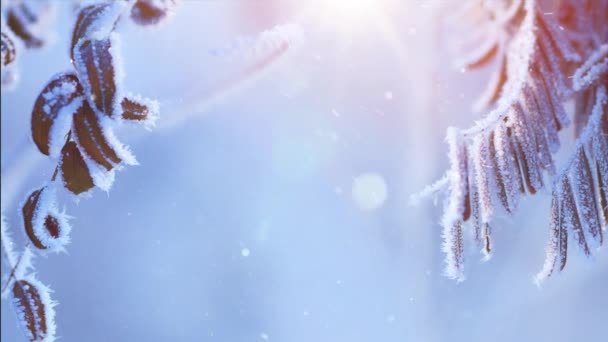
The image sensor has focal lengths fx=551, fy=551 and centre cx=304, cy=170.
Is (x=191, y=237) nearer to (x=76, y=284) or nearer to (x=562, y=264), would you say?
(x=76, y=284)

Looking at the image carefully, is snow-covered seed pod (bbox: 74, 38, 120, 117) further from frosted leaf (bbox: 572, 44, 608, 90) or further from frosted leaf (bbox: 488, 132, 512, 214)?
frosted leaf (bbox: 572, 44, 608, 90)

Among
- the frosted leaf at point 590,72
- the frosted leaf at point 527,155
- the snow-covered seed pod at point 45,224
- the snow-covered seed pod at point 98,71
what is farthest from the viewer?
the frosted leaf at point 590,72

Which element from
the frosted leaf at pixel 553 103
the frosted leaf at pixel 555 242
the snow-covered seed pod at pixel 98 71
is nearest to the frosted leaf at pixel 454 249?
the frosted leaf at pixel 555 242

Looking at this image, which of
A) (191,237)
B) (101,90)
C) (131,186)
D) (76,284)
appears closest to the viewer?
(101,90)

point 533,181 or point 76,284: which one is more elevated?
point 533,181

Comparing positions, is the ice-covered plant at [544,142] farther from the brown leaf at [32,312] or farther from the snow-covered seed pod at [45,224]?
the brown leaf at [32,312]

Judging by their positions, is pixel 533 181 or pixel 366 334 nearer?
pixel 533 181

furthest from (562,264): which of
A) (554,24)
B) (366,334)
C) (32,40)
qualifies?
(32,40)

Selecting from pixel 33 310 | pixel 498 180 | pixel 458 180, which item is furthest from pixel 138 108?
pixel 498 180
